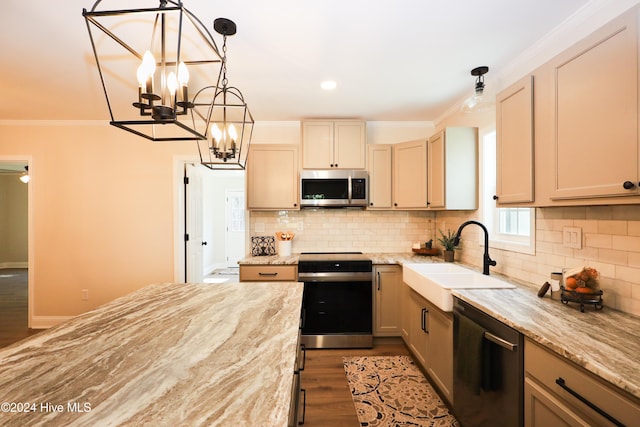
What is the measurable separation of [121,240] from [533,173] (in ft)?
14.3

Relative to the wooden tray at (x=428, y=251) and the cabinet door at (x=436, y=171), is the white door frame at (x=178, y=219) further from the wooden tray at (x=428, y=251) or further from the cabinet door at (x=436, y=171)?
the wooden tray at (x=428, y=251)

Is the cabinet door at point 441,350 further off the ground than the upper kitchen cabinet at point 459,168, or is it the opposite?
the upper kitchen cabinet at point 459,168

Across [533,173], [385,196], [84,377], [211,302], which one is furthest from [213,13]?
[385,196]

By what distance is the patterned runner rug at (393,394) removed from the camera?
195 cm

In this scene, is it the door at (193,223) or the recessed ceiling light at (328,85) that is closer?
the recessed ceiling light at (328,85)

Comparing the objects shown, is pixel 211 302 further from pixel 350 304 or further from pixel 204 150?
pixel 204 150

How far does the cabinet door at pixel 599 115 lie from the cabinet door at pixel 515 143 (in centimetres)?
18

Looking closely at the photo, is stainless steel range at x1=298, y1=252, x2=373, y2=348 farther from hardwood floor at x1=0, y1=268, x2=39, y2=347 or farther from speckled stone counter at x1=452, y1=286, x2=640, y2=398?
hardwood floor at x1=0, y1=268, x2=39, y2=347

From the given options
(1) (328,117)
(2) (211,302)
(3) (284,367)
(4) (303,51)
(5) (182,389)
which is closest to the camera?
(5) (182,389)

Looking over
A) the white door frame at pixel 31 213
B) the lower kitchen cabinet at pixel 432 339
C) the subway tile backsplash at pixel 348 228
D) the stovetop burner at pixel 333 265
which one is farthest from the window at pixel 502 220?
the white door frame at pixel 31 213

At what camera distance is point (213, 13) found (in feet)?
5.41

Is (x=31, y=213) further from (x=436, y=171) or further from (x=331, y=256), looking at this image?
(x=436, y=171)

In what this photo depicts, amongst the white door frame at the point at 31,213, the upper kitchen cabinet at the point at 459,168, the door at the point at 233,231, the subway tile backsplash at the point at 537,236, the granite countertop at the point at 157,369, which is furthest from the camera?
the door at the point at 233,231

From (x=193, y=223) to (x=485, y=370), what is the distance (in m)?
3.70
